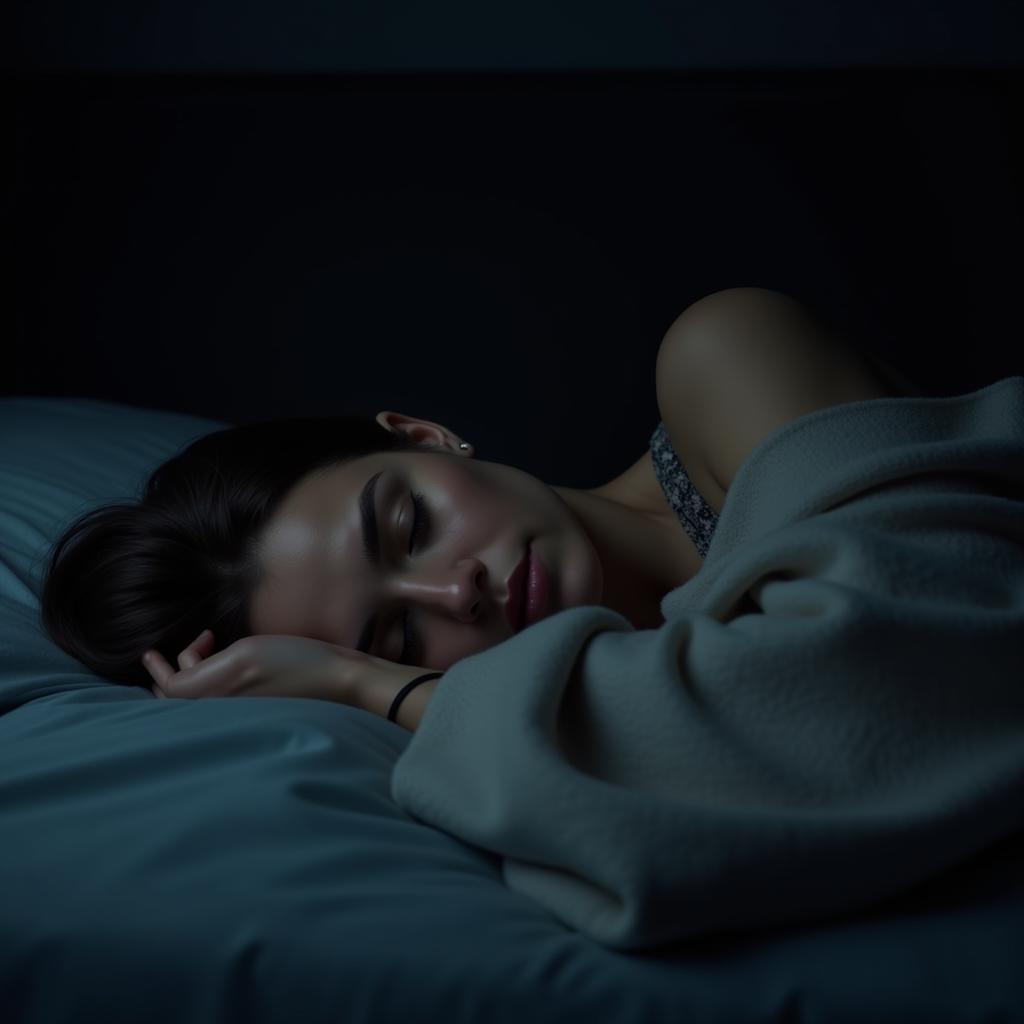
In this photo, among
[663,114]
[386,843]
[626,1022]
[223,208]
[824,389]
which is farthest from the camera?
[223,208]

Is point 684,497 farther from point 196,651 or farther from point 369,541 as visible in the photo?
point 196,651

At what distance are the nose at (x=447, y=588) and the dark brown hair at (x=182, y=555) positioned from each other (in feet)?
0.53

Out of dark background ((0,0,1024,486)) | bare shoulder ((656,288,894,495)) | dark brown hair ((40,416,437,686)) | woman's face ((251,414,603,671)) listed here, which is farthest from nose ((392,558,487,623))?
dark background ((0,0,1024,486))

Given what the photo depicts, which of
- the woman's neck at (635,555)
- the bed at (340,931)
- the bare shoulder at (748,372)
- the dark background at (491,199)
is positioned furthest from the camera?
the dark background at (491,199)

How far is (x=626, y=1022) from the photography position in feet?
1.88

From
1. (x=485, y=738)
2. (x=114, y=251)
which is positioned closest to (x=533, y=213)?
(x=114, y=251)

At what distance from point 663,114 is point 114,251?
0.99 meters

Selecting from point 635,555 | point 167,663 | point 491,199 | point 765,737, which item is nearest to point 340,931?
point 765,737

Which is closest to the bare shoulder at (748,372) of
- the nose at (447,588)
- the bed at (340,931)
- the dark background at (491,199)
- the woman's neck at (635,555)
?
the woman's neck at (635,555)

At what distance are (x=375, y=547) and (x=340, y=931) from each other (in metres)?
0.46

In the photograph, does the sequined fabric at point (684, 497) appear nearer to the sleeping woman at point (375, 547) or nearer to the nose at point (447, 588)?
the sleeping woman at point (375, 547)

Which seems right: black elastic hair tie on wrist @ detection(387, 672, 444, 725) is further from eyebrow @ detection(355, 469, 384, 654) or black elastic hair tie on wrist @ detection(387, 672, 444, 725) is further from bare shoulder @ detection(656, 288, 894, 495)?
bare shoulder @ detection(656, 288, 894, 495)

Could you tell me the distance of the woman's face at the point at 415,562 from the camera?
3.34 feet

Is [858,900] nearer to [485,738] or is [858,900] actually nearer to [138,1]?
[485,738]
